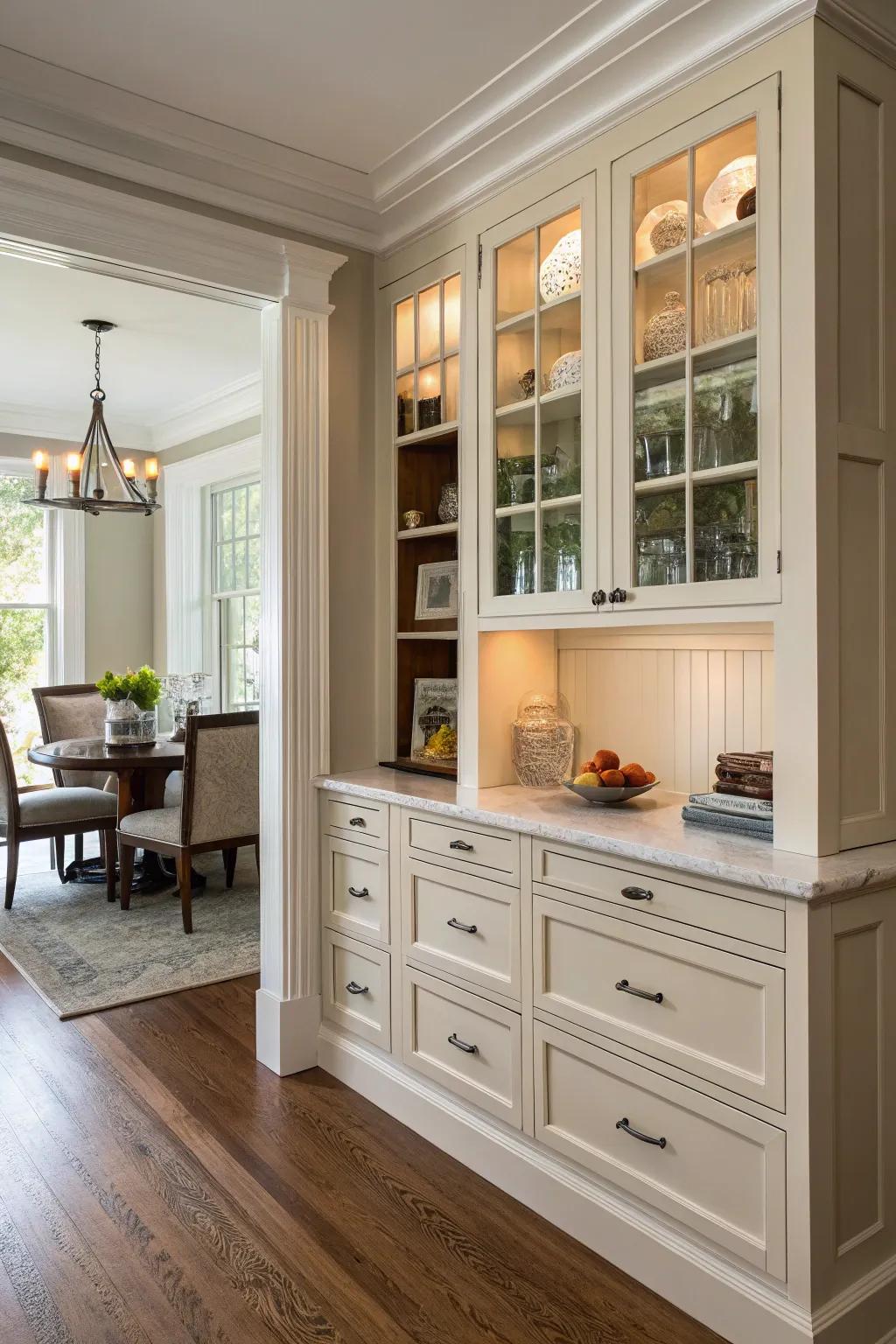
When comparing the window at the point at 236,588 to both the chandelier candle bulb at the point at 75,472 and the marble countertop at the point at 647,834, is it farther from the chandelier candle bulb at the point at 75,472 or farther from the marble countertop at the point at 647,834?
the marble countertop at the point at 647,834

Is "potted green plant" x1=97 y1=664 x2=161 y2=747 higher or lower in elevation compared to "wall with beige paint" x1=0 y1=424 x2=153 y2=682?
lower

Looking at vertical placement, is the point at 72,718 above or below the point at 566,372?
below

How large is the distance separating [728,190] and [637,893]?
5.16 ft

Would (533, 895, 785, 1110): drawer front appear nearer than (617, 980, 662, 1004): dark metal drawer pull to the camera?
Yes

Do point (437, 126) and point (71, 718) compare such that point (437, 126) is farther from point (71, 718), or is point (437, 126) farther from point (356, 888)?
point (71, 718)

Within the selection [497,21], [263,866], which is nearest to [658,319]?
[497,21]

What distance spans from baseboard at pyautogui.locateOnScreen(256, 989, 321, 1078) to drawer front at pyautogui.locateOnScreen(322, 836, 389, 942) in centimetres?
28

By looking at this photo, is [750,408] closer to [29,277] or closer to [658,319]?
[658,319]

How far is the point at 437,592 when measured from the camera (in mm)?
3133

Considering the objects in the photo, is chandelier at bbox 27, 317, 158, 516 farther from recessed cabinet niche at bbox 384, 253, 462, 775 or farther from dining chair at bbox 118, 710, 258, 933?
recessed cabinet niche at bbox 384, 253, 462, 775

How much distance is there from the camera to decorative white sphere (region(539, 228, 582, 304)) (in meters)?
2.44

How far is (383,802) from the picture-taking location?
2.78m

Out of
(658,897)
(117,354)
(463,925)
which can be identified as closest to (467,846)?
(463,925)

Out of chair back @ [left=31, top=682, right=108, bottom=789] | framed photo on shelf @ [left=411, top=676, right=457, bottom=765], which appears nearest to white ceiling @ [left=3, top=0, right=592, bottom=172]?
framed photo on shelf @ [left=411, top=676, right=457, bottom=765]
